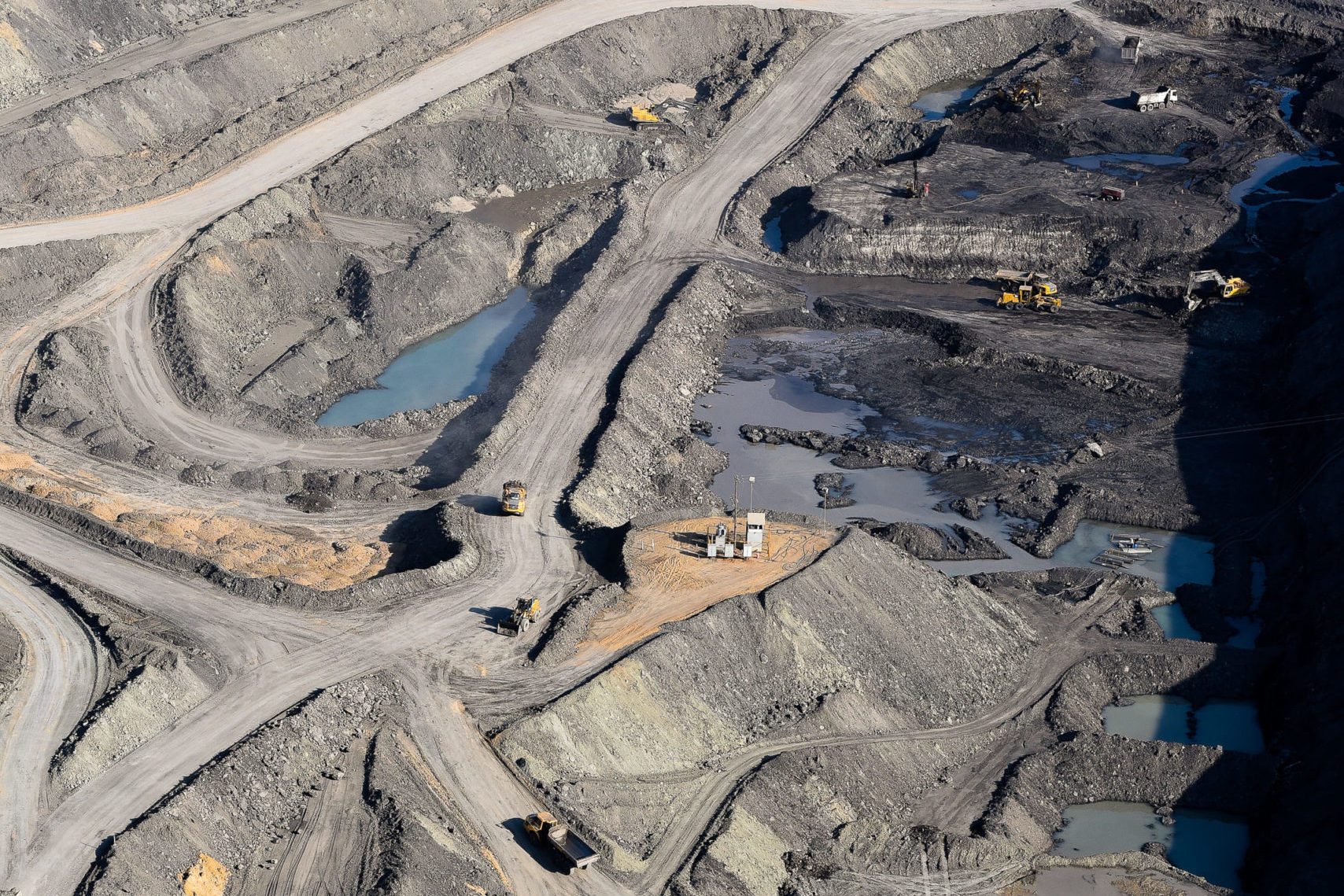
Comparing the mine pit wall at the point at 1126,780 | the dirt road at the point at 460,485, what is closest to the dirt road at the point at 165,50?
the dirt road at the point at 460,485

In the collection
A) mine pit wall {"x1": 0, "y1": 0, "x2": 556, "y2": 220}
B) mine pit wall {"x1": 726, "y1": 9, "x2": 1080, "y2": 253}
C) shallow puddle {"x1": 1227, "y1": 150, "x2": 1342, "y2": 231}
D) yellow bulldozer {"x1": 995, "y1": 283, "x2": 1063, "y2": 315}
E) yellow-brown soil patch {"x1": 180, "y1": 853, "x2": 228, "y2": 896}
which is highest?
mine pit wall {"x1": 0, "y1": 0, "x2": 556, "y2": 220}

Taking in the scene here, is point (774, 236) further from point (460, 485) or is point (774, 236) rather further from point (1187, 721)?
point (1187, 721)

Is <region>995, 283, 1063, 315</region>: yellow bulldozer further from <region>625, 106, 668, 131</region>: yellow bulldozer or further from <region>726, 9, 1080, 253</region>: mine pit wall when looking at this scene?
<region>625, 106, 668, 131</region>: yellow bulldozer

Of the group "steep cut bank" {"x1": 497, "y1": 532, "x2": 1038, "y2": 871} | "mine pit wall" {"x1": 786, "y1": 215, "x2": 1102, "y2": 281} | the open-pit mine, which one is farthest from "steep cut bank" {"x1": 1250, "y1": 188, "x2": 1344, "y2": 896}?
"mine pit wall" {"x1": 786, "y1": 215, "x2": 1102, "y2": 281}

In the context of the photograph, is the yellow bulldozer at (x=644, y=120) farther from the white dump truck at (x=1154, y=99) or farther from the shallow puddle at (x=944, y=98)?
the white dump truck at (x=1154, y=99)

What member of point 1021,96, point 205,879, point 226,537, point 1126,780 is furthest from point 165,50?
point 1126,780

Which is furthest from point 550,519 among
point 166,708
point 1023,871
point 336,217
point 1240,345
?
point 1240,345

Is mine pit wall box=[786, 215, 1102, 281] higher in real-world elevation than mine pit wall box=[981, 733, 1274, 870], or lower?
higher

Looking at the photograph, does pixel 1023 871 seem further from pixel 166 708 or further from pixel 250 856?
pixel 166 708
